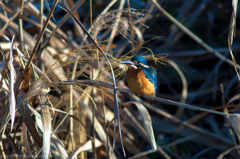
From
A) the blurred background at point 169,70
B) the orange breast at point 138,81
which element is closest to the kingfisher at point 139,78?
the orange breast at point 138,81

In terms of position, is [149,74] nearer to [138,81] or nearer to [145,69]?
[145,69]

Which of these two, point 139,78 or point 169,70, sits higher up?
point 139,78

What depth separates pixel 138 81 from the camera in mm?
A: 2277

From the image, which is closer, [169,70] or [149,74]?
[149,74]

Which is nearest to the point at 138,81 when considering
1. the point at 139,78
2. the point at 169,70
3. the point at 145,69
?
the point at 139,78

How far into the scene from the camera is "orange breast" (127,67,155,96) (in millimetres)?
2281

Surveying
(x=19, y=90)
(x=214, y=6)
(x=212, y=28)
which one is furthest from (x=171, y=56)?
(x=19, y=90)

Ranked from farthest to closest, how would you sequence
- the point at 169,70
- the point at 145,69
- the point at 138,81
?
the point at 169,70 → the point at 145,69 → the point at 138,81

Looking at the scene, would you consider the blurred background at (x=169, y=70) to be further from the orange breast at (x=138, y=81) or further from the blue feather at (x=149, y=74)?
the orange breast at (x=138, y=81)

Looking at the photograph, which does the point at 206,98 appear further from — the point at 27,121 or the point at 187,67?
the point at 27,121

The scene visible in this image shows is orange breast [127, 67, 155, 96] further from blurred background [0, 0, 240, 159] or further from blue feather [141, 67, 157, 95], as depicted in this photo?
blurred background [0, 0, 240, 159]

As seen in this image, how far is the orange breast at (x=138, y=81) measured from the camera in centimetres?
228

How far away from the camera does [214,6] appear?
429 cm

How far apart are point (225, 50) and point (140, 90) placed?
6.28 ft
